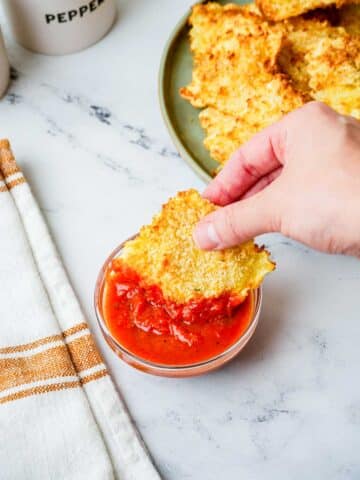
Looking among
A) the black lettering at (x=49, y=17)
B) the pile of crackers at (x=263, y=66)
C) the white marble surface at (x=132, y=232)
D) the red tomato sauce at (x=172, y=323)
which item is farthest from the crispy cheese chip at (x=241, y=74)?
the red tomato sauce at (x=172, y=323)

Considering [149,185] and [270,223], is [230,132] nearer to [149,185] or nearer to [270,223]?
[149,185]

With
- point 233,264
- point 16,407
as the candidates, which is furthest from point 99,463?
point 233,264

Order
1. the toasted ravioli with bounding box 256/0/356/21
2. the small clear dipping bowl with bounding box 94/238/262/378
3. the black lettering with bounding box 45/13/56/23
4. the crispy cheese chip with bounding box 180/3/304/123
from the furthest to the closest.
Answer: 1. the black lettering with bounding box 45/13/56/23
2. the toasted ravioli with bounding box 256/0/356/21
3. the crispy cheese chip with bounding box 180/3/304/123
4. the small clear dipping bowl with bounding box 94/238/262/378

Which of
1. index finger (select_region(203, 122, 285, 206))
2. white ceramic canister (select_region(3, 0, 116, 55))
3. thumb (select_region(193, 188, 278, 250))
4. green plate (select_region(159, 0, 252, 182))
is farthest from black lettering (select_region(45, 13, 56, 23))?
thumb (select_region(193, 188, 278, 250))

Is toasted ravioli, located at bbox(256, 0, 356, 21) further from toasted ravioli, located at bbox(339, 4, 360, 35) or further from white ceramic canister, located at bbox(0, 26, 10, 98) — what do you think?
white ceramic canister, located at bbox(0, 26, 10, 98)

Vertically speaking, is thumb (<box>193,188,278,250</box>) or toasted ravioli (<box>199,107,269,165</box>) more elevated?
thumb (<box>193,188,278,250</box>)

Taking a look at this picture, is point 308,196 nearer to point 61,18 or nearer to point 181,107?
point 181,107

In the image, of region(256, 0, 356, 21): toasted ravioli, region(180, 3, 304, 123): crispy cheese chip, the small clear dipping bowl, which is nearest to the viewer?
the small clear dipping bowl
